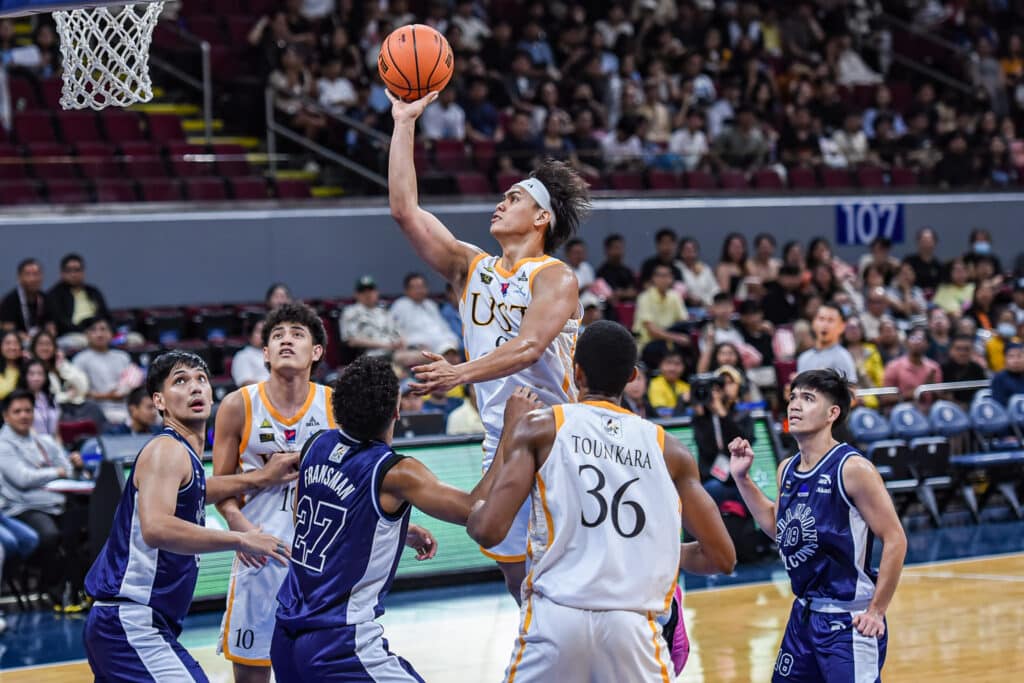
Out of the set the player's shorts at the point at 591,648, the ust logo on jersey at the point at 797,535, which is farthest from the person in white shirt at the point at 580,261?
the player's shorts at the point at 591,648

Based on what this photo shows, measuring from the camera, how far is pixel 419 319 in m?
13.9

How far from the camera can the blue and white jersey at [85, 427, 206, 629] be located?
5.17 meters

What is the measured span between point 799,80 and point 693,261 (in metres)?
5.58

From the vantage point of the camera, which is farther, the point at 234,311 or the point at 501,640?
the point at 234,311

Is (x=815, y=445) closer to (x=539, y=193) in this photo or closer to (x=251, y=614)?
(x=539, y=193)

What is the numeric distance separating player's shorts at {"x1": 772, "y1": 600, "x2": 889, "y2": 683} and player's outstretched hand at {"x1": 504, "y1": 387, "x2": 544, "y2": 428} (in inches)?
64.9

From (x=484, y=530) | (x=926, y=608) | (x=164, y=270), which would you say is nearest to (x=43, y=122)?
(x=164, y=270)

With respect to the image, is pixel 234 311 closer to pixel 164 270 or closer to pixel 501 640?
pixel 164 270

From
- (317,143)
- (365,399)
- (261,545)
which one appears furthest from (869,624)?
(317,143)

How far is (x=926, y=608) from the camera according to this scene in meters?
9.72

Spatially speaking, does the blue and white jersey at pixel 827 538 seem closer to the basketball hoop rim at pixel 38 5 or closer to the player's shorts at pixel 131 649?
the player's shorts at pixel 131 649

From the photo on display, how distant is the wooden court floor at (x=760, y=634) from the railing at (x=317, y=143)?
6818 mm

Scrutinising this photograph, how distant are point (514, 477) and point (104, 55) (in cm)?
444

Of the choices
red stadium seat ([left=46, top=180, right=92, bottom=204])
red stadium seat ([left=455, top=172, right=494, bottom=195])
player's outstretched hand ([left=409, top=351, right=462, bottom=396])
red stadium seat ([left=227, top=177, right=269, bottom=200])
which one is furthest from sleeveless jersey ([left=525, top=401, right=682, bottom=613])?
red stadium seat ([left=455, top=172, right=494, bottom=195])
